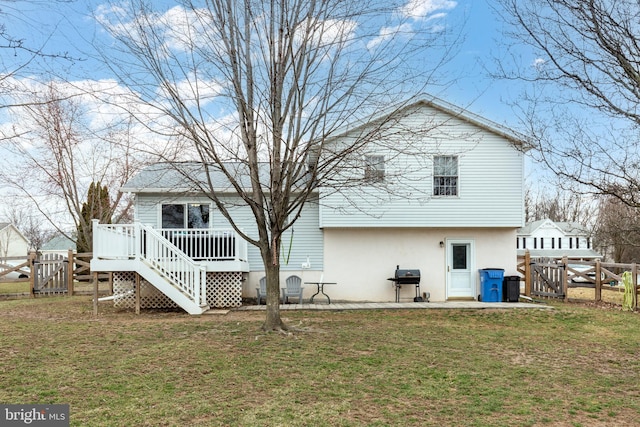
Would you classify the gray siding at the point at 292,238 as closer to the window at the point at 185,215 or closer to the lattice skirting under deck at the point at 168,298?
the window at the point at 185,215

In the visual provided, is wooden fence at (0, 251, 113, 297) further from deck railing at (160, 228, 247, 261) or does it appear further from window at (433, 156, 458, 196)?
window at (433, 156, 458, 196)

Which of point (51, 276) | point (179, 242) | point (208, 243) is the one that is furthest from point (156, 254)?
point (51, 276)

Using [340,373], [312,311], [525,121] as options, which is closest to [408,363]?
[340,373]

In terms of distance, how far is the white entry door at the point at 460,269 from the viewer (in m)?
15.3

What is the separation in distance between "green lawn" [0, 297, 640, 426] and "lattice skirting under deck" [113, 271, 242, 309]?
247cm

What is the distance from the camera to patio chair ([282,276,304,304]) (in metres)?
14.0

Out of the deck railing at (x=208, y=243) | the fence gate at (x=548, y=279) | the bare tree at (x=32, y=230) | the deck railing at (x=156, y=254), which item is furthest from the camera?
the bare tree at (x=32, y=230)

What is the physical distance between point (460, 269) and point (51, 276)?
15270mm

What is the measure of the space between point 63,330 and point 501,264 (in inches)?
485

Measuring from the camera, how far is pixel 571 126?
606 cm

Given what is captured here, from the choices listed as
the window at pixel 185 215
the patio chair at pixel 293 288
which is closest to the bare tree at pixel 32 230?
the window at pixel 185 215

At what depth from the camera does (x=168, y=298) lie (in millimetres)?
13812

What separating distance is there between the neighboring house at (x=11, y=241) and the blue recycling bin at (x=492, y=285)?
47.7m

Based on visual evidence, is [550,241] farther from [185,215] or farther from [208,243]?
[208,243]
